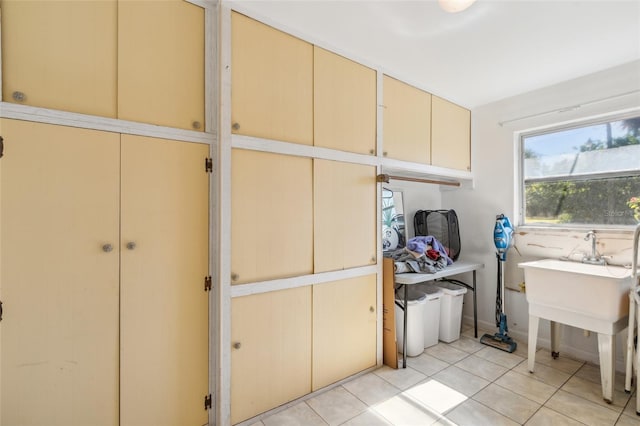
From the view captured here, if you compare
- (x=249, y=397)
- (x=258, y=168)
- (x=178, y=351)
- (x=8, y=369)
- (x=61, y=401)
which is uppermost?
(x=258, y=168)

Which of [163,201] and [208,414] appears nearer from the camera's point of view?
[163,201]

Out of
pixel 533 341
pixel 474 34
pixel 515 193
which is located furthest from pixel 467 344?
pixel 474 34

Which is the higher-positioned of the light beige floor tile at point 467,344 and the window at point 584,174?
the window at point 584,174

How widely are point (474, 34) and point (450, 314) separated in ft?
8.22

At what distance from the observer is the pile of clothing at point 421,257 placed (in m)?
2.66

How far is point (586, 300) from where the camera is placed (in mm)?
2127

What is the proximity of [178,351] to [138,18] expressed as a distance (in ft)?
6.06

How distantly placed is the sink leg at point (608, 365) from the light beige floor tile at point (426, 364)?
1.03m

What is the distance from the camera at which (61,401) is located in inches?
54.5

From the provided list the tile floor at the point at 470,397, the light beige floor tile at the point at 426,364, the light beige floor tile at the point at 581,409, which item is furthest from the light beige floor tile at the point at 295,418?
the light beige floor tile at the point at 581,409

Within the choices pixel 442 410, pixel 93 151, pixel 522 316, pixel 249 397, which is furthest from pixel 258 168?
pixel 522 316

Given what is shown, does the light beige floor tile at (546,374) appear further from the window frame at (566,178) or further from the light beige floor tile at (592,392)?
the window frame at (566,178)

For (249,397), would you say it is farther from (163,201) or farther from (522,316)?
(522,316)

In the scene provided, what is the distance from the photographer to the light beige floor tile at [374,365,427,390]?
2275mm
